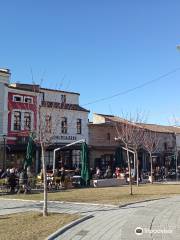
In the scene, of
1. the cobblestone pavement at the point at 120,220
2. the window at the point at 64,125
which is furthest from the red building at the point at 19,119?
the cobblestone pavement at the point at 120,220

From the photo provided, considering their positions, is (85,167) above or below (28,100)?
below

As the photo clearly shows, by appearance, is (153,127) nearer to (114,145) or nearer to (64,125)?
(114,145)

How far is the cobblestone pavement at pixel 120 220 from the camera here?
9898 millimetres

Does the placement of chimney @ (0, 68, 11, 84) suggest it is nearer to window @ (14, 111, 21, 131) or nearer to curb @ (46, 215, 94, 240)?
window @ (14, 111, 21, 131)

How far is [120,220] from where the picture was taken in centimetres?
1230

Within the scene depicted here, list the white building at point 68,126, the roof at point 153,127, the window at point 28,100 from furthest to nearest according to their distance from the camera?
1. the roof at point 153,127
2. the white building at point 68,126
3. the window at point 28,100

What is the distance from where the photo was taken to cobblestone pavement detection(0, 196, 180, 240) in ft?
32.5

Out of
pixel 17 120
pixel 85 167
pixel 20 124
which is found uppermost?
pixel 17 120

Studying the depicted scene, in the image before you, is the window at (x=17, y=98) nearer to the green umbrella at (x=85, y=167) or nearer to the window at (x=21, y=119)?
the window at (x=21, y=119)

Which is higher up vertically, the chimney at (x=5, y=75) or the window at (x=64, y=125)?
the chimney at (x=5, y=75)

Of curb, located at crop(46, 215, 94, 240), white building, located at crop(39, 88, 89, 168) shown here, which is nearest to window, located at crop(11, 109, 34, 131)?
white building, located at crop(39, 88, 89, 168)

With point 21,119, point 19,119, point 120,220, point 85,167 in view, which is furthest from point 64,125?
point 120,220

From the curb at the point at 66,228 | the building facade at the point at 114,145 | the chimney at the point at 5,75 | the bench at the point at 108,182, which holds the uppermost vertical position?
the chimney at the point at 5,75

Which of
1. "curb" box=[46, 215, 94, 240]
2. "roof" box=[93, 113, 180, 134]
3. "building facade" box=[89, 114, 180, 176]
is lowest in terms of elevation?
"curb" box=[46, 215, 94, 240]
